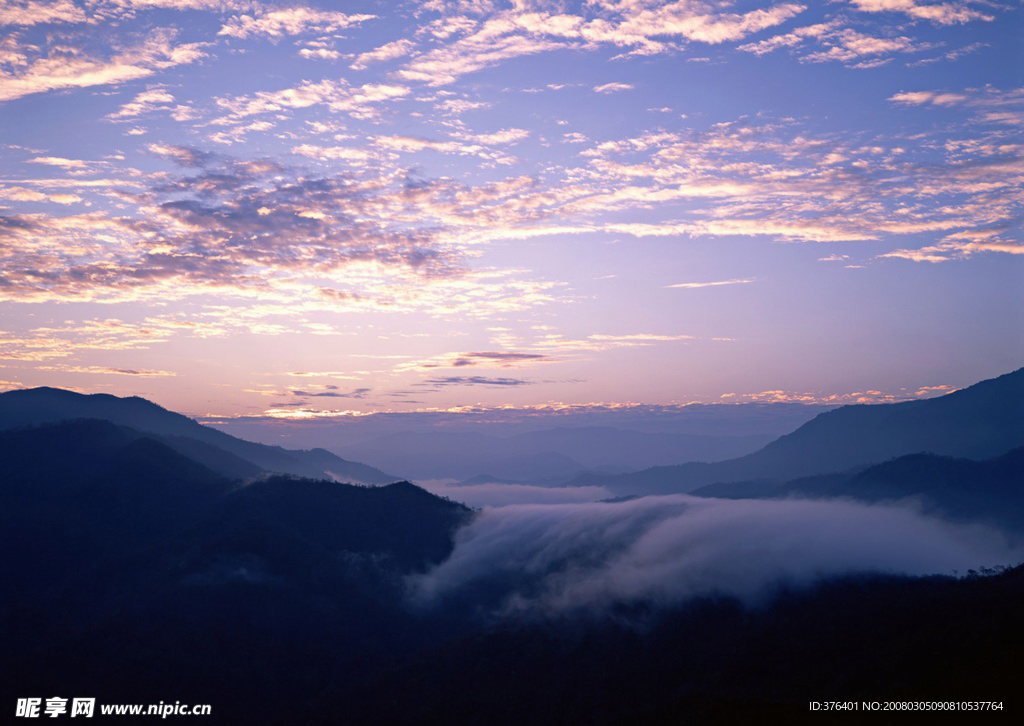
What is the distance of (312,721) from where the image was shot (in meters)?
194

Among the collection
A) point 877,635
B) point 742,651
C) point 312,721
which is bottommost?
point 312,721

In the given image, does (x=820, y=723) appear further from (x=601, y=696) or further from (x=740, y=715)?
(x=601, y=696)

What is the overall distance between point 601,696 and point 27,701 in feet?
546

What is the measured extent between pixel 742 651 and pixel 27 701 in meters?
210

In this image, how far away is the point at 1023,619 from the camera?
479 feet

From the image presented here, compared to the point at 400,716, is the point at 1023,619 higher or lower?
higher

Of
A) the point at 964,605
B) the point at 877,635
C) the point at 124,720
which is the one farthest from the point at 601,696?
the point at 124,720

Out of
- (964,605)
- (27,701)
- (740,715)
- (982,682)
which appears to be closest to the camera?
(982,682)

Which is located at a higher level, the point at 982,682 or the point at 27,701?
the point at 982,682

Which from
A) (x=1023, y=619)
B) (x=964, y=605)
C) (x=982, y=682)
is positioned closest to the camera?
(x=982, y=682)

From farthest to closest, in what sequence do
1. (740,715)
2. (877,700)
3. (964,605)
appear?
(964,605), (740,715), (877,700)

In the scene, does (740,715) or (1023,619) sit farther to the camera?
(1023,619)

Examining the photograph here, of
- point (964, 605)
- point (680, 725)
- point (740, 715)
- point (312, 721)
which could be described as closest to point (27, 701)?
point (312, 721)

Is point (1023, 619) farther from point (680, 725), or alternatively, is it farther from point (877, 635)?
point (680, 725)
